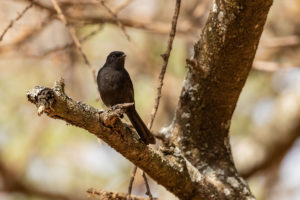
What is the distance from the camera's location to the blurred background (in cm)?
488

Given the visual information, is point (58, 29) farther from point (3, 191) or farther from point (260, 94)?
point (260, 94)

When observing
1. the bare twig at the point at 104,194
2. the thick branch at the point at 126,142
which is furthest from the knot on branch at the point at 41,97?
the bare twig at the point at 104,194

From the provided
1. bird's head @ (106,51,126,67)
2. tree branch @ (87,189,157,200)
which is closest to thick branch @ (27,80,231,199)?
tree branch @ (87,189,157,200)

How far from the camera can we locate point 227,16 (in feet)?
9.42

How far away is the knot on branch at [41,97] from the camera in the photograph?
210cm

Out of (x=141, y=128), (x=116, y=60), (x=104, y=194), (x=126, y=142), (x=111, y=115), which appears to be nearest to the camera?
(x=111, y=115)

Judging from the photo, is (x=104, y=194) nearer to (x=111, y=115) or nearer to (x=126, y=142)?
(x=126, y=142)

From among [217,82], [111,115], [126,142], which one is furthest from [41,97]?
[217,82]

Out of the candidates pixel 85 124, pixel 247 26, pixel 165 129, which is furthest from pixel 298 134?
pixel 85 124

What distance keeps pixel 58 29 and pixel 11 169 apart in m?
1.98

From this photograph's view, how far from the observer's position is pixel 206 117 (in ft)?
10.8

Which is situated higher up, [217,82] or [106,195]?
[217,82]

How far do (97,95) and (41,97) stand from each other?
8.07 feet

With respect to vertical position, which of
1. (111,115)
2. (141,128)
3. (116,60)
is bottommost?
(111,115)
